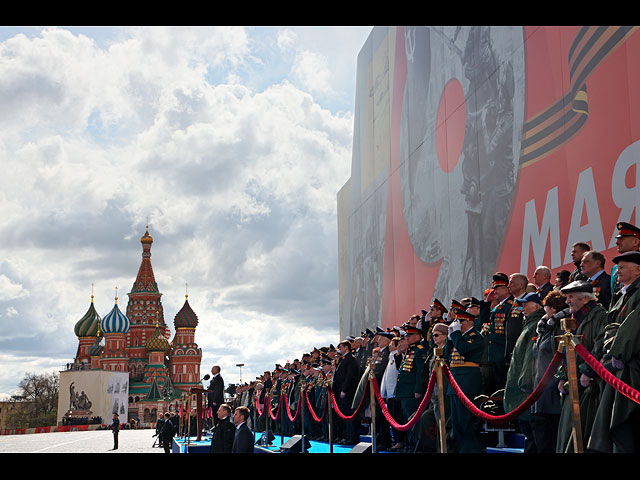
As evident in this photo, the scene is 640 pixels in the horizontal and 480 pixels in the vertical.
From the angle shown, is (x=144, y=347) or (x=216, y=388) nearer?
(x=216, y=388)

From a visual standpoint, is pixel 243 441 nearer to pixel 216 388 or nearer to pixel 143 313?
pixel 216 388

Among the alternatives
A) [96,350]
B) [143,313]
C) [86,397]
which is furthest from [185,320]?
[86,397]

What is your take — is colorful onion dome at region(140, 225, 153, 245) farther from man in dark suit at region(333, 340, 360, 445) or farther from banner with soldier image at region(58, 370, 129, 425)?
man in dark suit at region(333, 340, 360, 445)

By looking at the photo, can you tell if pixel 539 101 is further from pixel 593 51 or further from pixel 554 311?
pixel 554 311

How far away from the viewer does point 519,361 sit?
20.6 feet

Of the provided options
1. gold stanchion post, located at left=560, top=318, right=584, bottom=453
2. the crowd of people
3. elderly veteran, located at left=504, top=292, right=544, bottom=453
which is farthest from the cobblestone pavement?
gold stanchion post, located at left=560, top=318, right=584, bottom=453

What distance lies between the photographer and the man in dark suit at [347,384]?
35.0ft

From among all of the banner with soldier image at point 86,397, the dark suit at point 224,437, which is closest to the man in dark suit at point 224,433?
the dark suit at point 224,437

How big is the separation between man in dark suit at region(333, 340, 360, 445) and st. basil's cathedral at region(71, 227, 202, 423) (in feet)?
190

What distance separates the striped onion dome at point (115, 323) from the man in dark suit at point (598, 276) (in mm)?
73602

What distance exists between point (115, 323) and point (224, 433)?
229ft

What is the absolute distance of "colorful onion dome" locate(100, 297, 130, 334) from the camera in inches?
2970

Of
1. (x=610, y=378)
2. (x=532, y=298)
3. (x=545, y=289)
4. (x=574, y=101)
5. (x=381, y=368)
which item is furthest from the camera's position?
(x=574, y=101)
